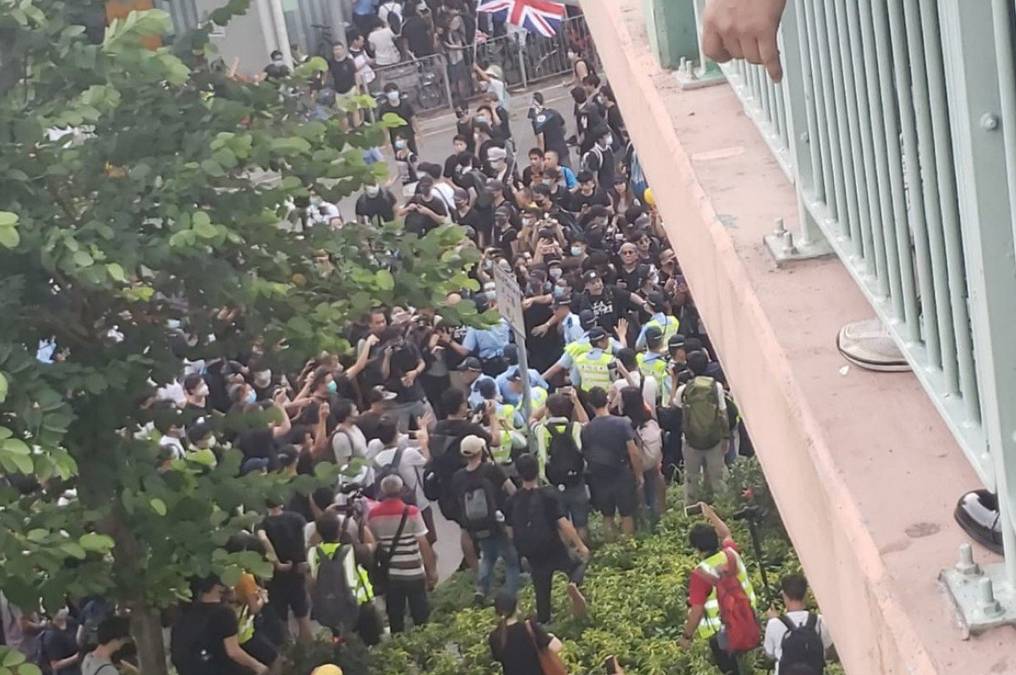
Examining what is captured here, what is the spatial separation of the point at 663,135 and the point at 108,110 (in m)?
2.98

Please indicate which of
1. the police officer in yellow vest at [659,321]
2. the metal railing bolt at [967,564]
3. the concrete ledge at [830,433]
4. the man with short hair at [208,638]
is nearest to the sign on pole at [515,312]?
the police officer in yellow vest at [659,321]

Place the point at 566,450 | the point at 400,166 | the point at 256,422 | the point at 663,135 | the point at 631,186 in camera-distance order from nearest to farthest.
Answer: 1. the point at 663,135
2. the point at 256,422
3. the point at 566,450
4. the point at 631,186
5. the point at 400,166

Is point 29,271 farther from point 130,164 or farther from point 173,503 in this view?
point 173,503

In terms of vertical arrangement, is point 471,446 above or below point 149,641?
above

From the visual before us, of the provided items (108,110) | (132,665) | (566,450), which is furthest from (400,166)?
(108,110)

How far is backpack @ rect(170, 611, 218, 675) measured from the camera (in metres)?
8.98

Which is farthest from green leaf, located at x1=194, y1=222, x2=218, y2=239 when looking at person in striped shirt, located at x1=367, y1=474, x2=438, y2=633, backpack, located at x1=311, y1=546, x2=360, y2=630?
person in striped shirt, located at x1=367, y1=474, x2=438, y2=633

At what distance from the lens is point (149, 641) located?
8852 millimetres

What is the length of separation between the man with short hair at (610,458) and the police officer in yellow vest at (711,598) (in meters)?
1.35

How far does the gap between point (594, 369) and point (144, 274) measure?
160 inches

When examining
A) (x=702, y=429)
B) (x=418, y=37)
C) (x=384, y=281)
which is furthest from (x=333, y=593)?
(x=418, y=37)

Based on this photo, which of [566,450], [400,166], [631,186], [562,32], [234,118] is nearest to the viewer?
[234,118]

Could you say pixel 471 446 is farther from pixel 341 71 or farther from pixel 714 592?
pixel 341 71

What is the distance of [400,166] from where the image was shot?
1936 cm
